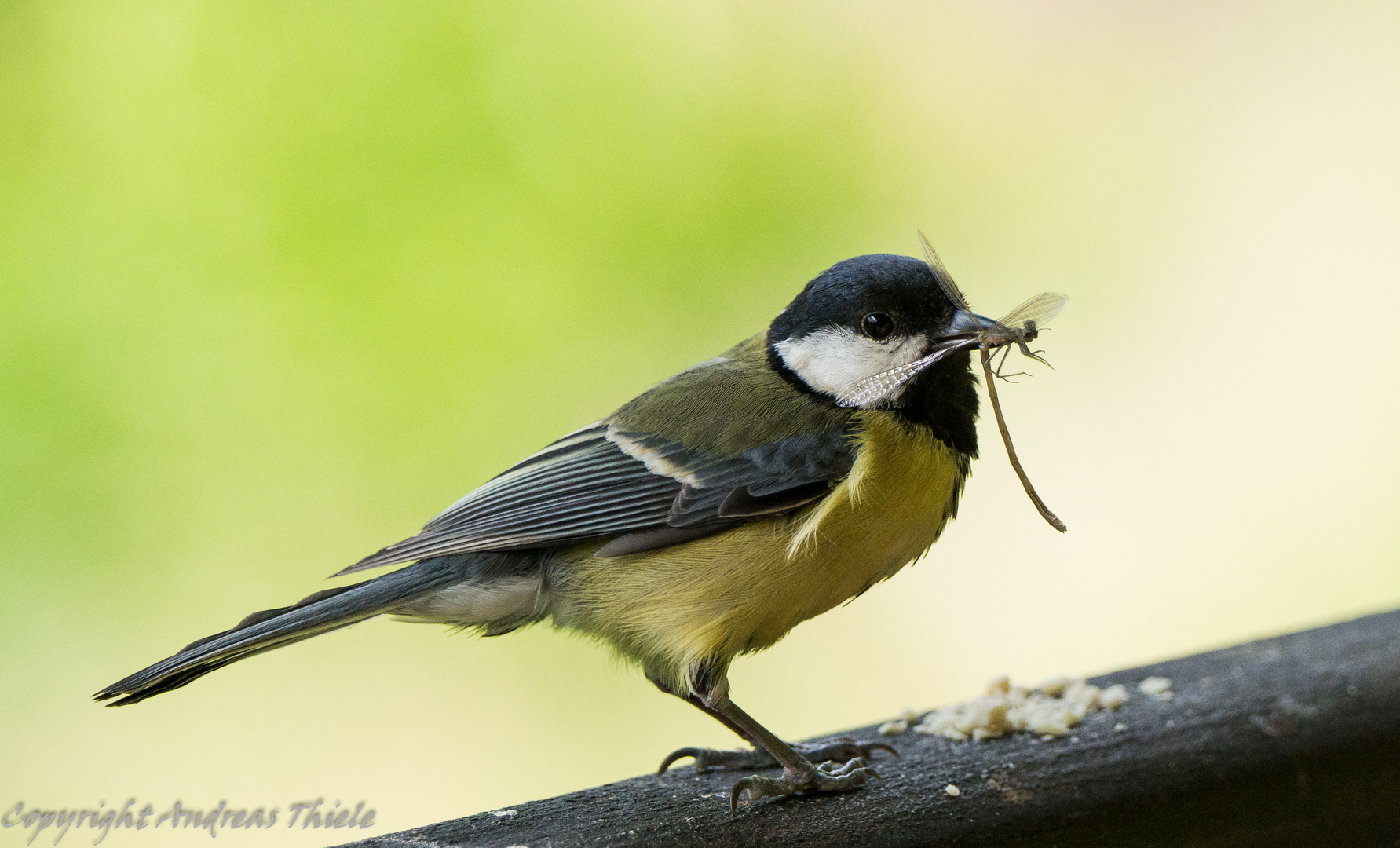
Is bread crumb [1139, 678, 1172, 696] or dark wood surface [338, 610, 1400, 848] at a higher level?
bread crumb [1139, 678, 1172, 696]

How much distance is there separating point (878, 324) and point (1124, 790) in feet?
2.49

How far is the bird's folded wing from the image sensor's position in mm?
1574

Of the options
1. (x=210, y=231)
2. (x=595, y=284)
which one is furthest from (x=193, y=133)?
(x=595, y=284)

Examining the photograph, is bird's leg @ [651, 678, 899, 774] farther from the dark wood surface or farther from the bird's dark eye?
the bird's dark eye

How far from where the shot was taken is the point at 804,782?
160 centimetres

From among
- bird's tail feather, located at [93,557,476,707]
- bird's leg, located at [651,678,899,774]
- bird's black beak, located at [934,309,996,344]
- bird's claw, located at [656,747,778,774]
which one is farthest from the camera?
bird's claw, located at [656,747,778,774]

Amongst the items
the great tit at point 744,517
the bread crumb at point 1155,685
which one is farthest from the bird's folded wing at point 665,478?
the bread crumb at point 1155,685

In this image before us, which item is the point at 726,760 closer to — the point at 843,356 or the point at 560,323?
the point at 843,356

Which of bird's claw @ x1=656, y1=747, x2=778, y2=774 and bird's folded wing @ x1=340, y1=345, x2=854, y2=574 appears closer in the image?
bird's folded wing @ x1=340, y1=345, x2=854, y2=574

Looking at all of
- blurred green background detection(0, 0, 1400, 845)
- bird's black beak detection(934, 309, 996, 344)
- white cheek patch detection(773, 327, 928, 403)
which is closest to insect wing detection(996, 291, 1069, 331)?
bird's black beak detection(934, 309, 996, 344)

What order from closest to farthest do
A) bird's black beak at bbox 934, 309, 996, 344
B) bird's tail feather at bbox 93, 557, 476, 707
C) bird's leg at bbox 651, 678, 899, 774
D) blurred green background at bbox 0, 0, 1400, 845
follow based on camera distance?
1. bird's tail feather at bbox 93, 557, 476, 707
2. bird's black beak at bbox 934, 309, 996, 344
3. bird's leg at bbox 651, 678, 899, 774
4. blurred green background at bbox 0, 0, 1400, 845

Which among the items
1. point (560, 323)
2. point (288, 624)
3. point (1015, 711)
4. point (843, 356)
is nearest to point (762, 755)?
point (1015, 711)

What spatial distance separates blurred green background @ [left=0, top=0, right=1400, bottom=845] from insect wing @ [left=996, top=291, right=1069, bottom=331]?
766 mm

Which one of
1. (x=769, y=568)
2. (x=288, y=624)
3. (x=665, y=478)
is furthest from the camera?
(x=665, y=478)
